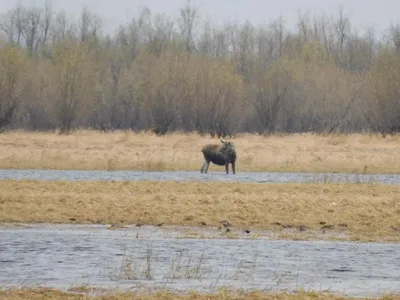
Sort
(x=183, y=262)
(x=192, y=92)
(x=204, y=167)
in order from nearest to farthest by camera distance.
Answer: (x=183, y=262)
(x=204, y=167)
(x=192, y=92)

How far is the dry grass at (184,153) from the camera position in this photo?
39219mm

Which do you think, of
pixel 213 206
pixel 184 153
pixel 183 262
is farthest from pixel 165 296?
pixel 184 153

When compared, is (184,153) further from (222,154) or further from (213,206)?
(213,206)

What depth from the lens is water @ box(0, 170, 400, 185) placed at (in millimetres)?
32625

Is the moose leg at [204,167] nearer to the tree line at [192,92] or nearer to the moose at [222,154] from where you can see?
the moose at [222,154]

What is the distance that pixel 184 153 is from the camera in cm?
4488

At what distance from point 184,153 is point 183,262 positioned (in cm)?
2864

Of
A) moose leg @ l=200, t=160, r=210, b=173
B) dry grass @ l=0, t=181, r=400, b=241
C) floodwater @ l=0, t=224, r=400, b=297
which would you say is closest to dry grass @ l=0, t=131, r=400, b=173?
moose leg @ l=200, t=160, r=210, b=173

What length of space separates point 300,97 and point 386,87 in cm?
1604

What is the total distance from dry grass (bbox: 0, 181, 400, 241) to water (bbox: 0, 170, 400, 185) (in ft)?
14.9

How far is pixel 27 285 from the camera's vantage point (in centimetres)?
1366

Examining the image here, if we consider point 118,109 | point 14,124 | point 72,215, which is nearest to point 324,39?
point 118,109

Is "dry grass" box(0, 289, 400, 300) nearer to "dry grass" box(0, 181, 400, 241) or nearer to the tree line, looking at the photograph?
"dry grass" box(0, 181, 400, 241)

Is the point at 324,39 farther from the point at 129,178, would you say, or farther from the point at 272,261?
the point at 272,261
